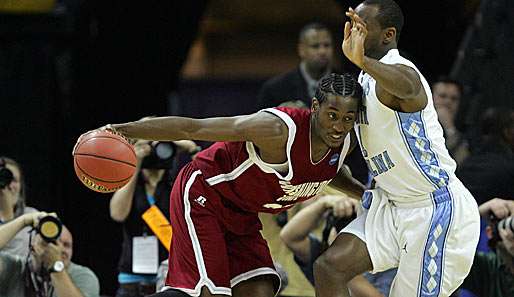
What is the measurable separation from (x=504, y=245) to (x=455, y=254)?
1023mm

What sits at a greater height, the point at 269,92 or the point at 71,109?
the point at 269,92

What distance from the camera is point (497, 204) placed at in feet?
20.6

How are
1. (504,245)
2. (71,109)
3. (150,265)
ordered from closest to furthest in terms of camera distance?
1. (504,245)
2. (150,265)
3. (71,109)

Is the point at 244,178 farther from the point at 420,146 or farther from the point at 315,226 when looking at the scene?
the point at 315,226

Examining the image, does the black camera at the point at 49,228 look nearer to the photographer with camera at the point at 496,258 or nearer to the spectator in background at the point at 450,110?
the photographer with camera at the point at 496,258

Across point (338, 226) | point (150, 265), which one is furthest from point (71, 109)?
point (338, 226)

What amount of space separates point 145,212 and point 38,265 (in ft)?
2.63

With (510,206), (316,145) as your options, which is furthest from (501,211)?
(316,145)

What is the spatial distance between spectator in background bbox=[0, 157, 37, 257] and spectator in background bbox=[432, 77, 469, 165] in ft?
9.93

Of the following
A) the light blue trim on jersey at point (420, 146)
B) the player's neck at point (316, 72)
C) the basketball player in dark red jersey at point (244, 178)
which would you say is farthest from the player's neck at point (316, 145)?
the player's neck at point (316, 72)

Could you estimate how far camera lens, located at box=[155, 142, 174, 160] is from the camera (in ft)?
22.0

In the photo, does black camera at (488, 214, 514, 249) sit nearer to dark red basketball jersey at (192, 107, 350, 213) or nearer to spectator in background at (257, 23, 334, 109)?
dark red basketball jersey at (192, 107, 350, 213)

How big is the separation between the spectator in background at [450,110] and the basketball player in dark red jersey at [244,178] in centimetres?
243

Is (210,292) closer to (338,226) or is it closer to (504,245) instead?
(338,226)
